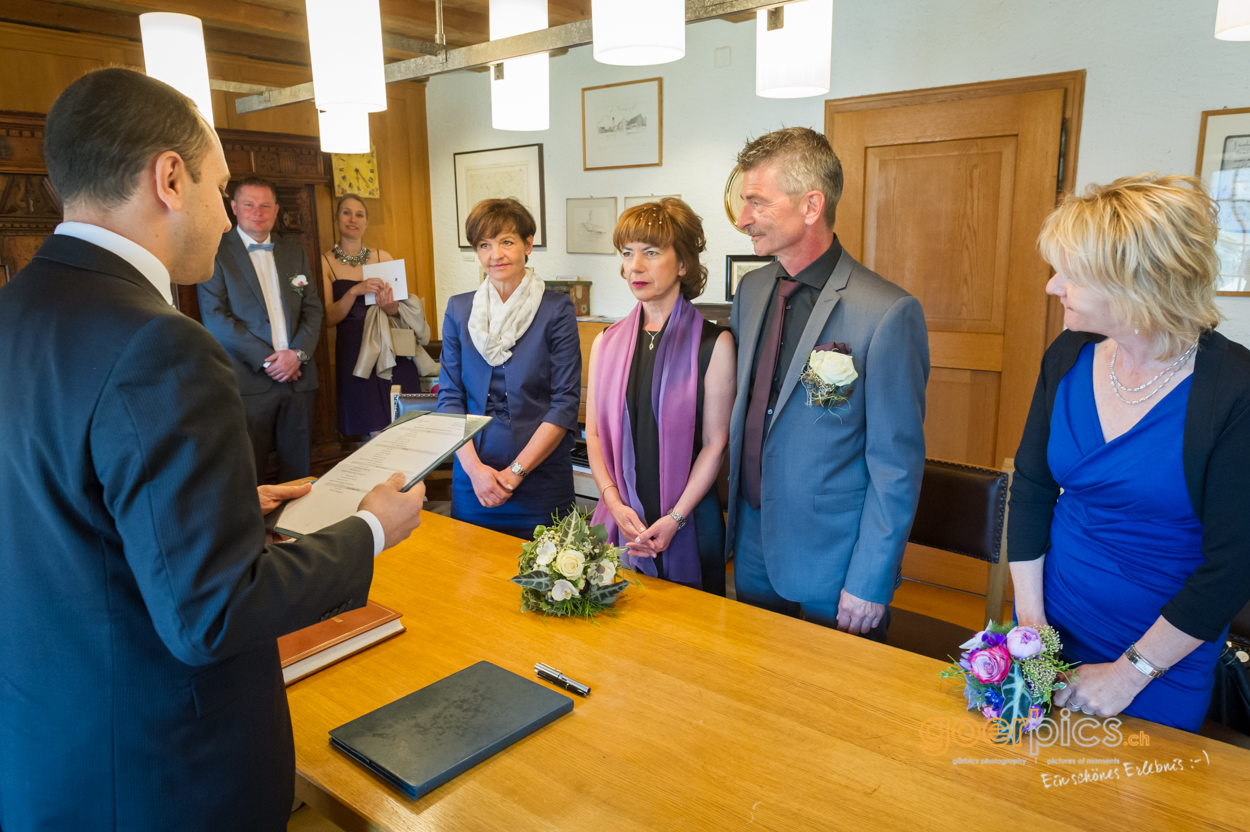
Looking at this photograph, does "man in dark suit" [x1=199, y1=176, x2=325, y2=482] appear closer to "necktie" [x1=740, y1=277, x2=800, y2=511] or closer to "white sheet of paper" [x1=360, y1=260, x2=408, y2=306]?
"white sheet of paper" [x1=360, y1=260, x2=408, y2=306]

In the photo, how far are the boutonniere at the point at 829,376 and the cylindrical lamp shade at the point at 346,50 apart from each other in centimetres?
120

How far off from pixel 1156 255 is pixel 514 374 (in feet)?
6.27

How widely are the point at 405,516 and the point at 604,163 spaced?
177 inches

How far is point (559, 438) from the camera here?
2754mm

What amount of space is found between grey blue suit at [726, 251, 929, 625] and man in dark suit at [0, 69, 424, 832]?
121cm

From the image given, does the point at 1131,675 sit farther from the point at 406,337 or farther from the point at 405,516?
the point at 406,337

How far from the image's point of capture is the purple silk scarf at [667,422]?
89.5 inches

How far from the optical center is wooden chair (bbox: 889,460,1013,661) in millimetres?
2143

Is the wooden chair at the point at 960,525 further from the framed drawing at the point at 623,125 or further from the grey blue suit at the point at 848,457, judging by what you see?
the framed drawing at the point at 623,125

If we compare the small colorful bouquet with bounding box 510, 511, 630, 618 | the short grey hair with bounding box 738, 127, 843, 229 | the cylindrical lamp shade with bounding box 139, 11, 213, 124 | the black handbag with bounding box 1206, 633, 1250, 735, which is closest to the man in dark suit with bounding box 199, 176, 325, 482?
the cylindrical lamp shade with bounding box 139, 11, 213, 124

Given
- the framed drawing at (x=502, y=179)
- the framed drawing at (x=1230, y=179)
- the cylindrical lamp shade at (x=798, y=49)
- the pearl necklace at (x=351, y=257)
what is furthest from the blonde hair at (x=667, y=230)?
the pearl necklace at (x=351, y=257)

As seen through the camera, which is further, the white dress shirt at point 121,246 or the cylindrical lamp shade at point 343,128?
the cylindrical lamp shade at point 343,128

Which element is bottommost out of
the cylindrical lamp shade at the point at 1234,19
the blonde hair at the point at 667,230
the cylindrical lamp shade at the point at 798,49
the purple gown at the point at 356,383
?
the purple gown at the point at 356,383

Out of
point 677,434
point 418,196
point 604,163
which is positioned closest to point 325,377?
point 418,196
